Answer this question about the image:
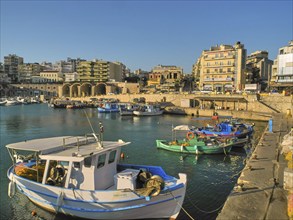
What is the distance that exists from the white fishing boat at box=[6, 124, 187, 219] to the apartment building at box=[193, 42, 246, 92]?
68.4 meters

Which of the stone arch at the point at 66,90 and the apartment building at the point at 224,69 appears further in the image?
the stone arch at the point at 66,90

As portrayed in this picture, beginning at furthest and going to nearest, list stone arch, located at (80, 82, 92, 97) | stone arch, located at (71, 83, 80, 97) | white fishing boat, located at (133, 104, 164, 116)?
stone arch, located at (71, 83, 80, 97)
stone arch, located at (80, 82, 92, 97)
white fishing boat, located at (133, 104, 164, 116)

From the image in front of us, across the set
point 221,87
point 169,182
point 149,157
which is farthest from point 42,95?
point 169,182

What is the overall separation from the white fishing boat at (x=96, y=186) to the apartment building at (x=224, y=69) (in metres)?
68.4

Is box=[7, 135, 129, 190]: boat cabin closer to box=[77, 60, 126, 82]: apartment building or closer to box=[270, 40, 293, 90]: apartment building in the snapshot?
box=[270, 40, 293, 90]: apartment building

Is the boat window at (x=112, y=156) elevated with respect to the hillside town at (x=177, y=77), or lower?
lower

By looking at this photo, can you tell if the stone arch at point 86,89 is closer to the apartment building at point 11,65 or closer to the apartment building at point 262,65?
the apartment building at point 262,65

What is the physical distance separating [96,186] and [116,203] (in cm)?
134

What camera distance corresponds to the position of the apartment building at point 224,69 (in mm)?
76125

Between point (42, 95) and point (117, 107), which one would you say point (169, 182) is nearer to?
point (117, 107)

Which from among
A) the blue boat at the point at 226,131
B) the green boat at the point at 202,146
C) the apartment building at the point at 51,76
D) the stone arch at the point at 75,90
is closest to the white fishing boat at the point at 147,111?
the blue boat at the point at 226,131

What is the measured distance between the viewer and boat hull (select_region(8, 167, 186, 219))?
10883mm

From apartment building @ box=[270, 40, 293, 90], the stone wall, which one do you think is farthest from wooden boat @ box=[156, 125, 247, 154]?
apartment building @ box=[270, 40, 293, 90]

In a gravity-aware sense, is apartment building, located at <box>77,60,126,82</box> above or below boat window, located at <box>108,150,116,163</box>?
above
